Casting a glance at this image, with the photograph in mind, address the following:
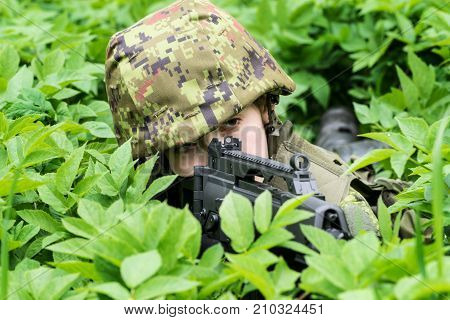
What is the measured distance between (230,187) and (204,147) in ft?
1.74

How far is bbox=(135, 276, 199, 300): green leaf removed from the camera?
1.34 m

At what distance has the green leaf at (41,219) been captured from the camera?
6.59 feet

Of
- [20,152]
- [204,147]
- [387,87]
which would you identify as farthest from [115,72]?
[387,87]

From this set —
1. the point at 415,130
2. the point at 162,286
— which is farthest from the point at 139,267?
the point at 415,130

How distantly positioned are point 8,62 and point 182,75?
2.88ft

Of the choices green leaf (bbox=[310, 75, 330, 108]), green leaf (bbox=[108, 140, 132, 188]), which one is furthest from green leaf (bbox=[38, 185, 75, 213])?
green leaf (bbox=[310, 75, 330, 108])

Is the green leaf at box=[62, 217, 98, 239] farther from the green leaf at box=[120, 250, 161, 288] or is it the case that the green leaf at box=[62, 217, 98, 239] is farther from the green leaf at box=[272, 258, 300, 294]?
the green leaf at box=[272, 258, 300, 294]

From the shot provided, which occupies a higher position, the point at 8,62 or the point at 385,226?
the point at 8,62

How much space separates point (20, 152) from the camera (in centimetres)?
209

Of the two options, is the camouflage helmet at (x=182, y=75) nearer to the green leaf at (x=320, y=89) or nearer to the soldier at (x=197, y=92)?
the soldier at (x=197, y=92)

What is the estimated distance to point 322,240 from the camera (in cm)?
149

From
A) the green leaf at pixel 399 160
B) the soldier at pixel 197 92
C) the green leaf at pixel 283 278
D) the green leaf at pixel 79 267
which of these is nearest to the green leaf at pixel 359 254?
the green leaf at pixel 283 278

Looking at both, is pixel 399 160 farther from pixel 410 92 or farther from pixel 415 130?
pixel 410 92

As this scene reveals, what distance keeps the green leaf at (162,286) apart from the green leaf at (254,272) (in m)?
0.09
